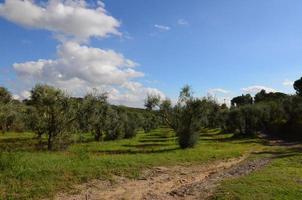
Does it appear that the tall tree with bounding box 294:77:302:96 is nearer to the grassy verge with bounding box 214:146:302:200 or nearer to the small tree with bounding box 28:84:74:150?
the small tree with bounding box 28:84:74:150

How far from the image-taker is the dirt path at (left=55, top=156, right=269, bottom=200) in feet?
65.4

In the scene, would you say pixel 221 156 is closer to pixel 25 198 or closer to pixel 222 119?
pixel 25 198

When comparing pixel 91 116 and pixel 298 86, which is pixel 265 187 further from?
pixel 298 86

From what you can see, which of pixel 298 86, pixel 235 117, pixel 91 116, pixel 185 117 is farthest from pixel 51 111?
pixel 298 86

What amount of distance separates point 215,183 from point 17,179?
11233 millimetres

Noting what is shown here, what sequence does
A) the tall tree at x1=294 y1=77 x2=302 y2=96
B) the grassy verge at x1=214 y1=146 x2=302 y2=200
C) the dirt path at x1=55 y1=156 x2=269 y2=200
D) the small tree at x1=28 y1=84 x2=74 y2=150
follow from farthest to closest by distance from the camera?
the tall tree at x1=294 y1=77 x2=302 y2=96, the small tree at x1=28 y1=84 x2=74 y2=150, the dirt path at x1=55 y1=156 x2=269 y2=200, the grassy verge at x1=214 y1=146 x2=302 y2=200

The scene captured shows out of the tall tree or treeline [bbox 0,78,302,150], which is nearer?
treeline [bbox 0,78,302,150]

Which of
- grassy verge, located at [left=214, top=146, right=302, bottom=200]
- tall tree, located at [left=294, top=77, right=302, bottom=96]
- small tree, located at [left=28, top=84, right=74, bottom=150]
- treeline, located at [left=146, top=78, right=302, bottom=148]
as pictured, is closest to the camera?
grassy verge, located at [left=214, top=146, right=302, bottom=200]

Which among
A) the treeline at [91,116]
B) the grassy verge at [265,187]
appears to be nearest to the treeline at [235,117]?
the treeline at [91,116]

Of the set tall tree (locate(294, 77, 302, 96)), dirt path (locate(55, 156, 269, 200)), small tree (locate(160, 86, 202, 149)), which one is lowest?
dirt path (locate(55, 156, 269, 200))

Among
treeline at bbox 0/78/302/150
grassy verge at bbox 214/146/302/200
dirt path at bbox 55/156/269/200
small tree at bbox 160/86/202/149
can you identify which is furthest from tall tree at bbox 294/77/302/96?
grassy verge at bbox 214/146/302/200

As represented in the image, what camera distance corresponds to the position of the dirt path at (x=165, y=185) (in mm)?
19948

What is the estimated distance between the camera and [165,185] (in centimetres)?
2305

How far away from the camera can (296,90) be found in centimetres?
10638
